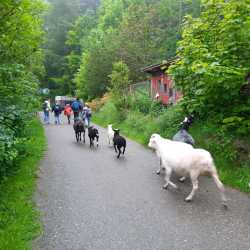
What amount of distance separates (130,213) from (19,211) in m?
2.11

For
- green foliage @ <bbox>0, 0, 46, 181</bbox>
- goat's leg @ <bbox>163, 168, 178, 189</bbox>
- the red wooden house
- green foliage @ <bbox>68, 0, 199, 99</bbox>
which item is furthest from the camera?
green foliage @ <bbox>68, 0, 199, 99</bbox>

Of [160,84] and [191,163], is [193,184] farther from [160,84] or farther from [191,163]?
[160,84]

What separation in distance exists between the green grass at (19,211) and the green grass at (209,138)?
4.82 m

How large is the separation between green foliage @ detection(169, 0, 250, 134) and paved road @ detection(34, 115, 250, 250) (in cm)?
233

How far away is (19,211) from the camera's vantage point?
6.39 m

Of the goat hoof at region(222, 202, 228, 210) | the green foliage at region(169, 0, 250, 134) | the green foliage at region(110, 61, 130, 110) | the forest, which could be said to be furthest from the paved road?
the green foliage at region(110, 61, 130, 110)

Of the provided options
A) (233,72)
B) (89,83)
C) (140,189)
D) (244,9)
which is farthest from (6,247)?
(89,83)

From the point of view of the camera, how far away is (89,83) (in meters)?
38.8

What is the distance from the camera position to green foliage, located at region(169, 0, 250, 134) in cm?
833

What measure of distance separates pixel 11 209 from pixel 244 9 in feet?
24.8

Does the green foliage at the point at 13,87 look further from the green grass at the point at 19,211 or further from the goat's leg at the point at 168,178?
the goat's leg at the point at 168,178

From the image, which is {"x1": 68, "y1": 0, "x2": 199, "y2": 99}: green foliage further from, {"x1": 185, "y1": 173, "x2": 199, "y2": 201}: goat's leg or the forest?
{"x1": 185, "y1": 173, "x2": 199, "y2": 201}: goat's leg

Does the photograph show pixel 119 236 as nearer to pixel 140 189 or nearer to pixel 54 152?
pixel 140 189

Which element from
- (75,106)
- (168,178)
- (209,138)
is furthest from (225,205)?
(75,106)
